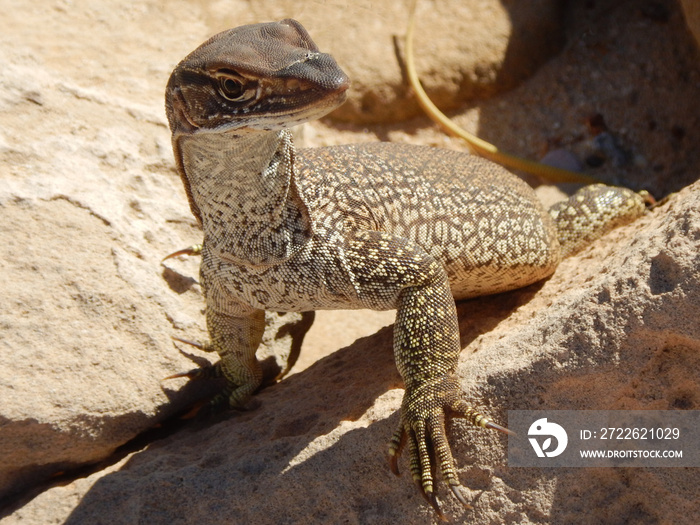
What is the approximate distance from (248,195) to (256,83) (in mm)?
953

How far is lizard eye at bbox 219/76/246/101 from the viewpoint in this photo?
12.0 feet

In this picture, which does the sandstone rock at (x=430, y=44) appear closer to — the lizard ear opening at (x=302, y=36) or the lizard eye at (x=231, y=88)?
the lizard ear opening at (x=302, y=36)

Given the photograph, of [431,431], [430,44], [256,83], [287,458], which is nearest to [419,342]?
[431,431]

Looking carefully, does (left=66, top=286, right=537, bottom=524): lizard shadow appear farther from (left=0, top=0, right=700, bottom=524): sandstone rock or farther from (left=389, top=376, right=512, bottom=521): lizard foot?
(left=389, top=376, right=512, bottom=521): lizard foot

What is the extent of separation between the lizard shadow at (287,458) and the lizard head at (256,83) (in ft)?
6.83

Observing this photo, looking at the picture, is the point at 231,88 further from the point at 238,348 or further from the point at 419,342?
the point at 238,348

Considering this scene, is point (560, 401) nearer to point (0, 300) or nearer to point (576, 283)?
point (576, 283)

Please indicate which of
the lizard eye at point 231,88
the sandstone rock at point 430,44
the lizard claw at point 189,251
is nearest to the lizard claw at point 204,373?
the lizard claw at point 189,251

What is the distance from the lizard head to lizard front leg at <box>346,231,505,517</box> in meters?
1.32

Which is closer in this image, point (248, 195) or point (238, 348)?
point (248, 195)

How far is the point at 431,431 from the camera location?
13.8 feet

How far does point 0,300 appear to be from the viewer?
544 cm

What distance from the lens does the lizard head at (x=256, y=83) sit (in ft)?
11.6

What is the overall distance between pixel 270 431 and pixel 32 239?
249 cm
